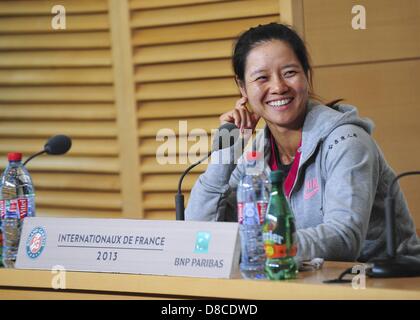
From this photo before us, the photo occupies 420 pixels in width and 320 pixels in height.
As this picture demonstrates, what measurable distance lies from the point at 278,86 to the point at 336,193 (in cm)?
47

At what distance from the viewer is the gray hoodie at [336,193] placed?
209 cm

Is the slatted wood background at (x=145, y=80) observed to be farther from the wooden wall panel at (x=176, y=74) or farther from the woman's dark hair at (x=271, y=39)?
the woman's dark hair at (x=271, y=39)

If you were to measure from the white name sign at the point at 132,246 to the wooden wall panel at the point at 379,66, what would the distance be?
1599 mm

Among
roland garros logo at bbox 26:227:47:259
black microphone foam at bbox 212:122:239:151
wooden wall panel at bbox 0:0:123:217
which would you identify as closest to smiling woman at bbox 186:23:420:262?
black microphone foam at bbox 212:122:239:151

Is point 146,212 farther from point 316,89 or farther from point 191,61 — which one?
point 316,89

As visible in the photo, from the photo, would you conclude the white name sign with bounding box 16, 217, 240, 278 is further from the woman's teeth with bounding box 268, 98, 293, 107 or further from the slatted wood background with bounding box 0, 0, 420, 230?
the slatted wood background with bounding box 0, 0, 420, 230

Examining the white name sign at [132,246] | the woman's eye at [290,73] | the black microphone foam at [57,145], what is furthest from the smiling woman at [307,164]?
the black microphone foam at [57,145]

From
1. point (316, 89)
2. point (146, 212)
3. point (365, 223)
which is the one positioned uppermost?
point (316, 89)

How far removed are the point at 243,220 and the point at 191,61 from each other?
6.04 ft

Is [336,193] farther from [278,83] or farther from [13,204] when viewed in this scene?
[13,204]

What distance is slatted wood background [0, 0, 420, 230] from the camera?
3311mm

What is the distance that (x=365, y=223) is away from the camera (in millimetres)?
2141
